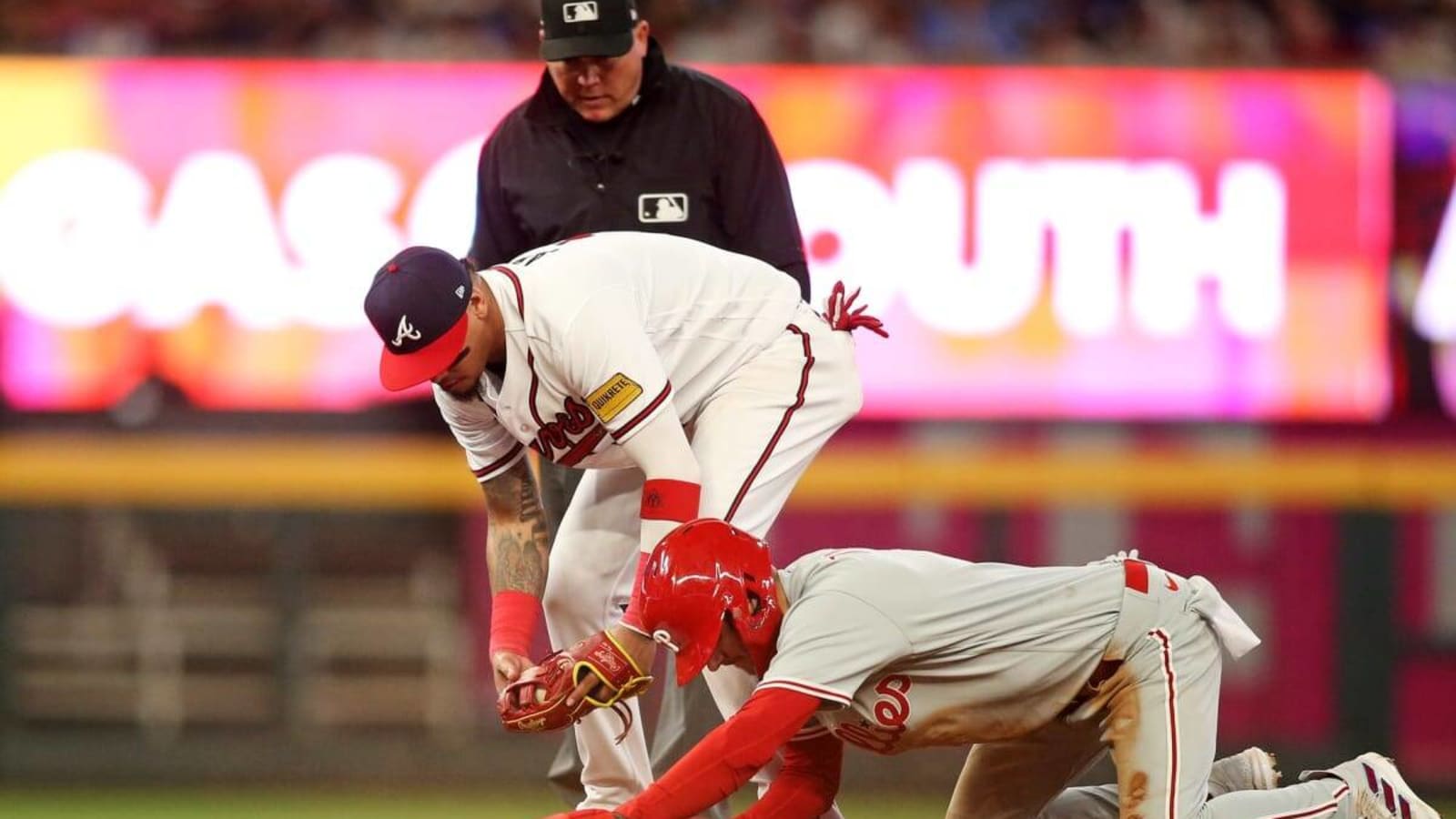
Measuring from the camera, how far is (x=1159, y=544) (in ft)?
23.9

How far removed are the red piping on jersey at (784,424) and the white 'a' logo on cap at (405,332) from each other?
0.73m

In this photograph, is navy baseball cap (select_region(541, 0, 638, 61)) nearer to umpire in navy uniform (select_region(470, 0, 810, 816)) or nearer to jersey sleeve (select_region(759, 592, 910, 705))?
umpire in navy uniform (select_region(470, 0, 810, 816))

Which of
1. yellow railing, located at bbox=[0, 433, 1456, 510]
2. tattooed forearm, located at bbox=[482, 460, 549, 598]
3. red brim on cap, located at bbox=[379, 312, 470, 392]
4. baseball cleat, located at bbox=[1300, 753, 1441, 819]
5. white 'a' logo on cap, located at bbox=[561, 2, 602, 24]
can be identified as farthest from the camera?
yellow railing, located at bbox=[0, 433, 1456, 510]

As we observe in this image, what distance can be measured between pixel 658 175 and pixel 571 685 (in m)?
1.52

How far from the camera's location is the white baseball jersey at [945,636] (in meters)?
3.75

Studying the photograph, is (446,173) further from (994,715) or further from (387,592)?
(994,715)

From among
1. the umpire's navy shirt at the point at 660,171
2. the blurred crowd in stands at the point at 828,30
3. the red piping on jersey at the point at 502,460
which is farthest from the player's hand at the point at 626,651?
the blurred crowd in stands at the point at 828,30

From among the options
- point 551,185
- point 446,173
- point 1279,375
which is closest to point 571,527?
point 551,185

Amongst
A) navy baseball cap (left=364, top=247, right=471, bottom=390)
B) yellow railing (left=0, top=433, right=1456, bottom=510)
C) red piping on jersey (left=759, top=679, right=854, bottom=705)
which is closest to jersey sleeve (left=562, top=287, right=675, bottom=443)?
navy baseball cap (left=364, top=247, right=471, bottom=390)

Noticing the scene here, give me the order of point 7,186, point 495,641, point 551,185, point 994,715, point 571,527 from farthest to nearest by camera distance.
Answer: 1. point 7,186
2. point 551,185
3. point 571,527
4. point 495,641
5. point 994,715

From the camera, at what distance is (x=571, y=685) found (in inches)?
151

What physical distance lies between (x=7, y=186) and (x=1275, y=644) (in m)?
4.64

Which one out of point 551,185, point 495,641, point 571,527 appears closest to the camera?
point 495,641

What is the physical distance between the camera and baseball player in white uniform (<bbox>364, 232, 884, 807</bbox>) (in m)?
3.98
